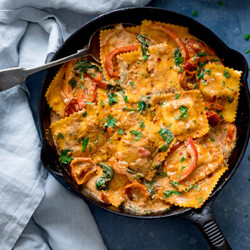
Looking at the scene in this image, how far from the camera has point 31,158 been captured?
4379 millimetres

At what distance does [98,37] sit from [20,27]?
994mm

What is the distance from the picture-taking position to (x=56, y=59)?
410cm

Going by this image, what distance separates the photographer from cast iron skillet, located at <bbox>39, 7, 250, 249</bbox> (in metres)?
3.93

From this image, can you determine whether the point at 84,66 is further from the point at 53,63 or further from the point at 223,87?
the point at 223,87

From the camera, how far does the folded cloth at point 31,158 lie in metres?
4.30

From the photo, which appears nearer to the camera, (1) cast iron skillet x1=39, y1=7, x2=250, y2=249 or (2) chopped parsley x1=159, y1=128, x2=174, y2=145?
(1) cast iron skillet x1=39, y1=7, x2=250, y2=249

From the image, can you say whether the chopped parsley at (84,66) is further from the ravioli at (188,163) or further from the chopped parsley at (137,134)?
the ravioli at (188,163)

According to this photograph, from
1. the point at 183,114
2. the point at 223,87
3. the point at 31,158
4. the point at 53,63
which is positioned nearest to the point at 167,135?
the point at 183,114

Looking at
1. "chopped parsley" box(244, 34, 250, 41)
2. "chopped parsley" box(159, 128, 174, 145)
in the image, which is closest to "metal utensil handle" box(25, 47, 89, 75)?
"chopped parsley" box(159, 128, 174, 145)

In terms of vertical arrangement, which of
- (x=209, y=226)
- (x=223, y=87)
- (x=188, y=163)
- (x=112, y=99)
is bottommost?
(x=209, y=226)

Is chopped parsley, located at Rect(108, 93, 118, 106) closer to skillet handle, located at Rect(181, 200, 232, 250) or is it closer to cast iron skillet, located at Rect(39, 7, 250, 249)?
cast iron skillet, located at Rect(39, 7, 250, 249)

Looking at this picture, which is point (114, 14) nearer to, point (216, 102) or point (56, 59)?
point (56, 59)

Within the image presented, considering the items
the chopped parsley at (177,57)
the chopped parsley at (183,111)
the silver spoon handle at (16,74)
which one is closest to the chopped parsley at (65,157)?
the silver spoon handle at (16,74)

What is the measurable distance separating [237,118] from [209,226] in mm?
1361
